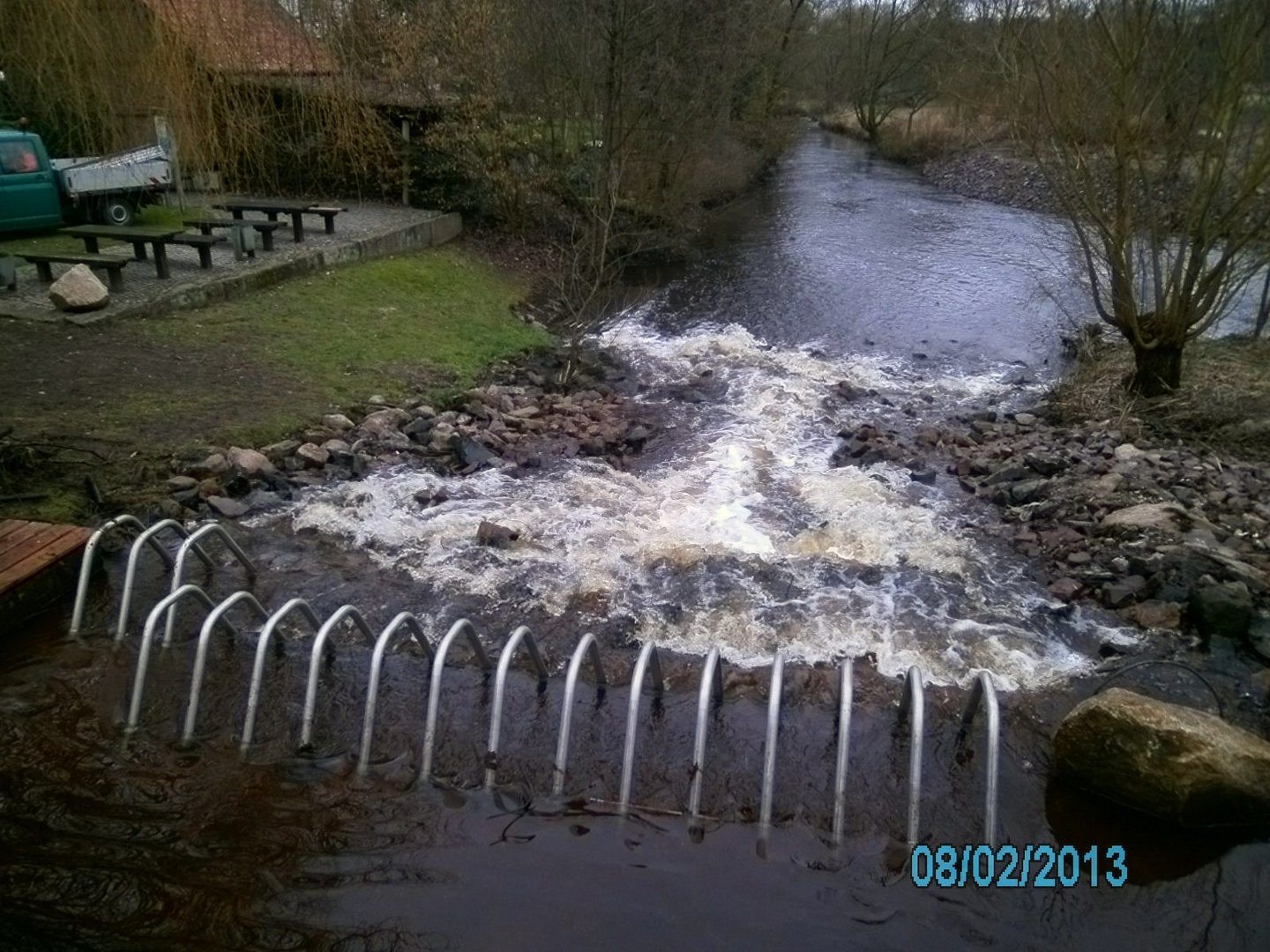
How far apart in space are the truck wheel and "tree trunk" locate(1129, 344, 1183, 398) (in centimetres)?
1475

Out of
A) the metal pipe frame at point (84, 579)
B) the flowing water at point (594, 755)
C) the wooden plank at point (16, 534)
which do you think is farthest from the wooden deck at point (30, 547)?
the flowing water at point (594, 755)

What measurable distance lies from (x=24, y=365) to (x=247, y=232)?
496 cm

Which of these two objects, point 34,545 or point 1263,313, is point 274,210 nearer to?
point 34,545

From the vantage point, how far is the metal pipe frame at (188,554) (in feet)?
18.0

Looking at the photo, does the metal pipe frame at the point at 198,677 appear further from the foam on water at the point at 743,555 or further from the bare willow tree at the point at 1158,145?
the bare willow tree at the point at 1158,145

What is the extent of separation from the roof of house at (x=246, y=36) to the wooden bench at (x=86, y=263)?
2691 mm

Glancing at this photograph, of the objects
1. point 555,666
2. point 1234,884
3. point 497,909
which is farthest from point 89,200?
point 1234,884

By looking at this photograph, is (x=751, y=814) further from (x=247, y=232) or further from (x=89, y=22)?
(x=247, y=232)

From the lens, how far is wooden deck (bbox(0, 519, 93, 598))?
5.76 metres

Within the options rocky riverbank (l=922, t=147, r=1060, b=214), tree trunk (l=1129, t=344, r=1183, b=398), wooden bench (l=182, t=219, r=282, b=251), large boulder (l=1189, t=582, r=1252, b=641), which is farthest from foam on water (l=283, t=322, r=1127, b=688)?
rocky riverbank (l=922, t=147, r=1060, b=214)

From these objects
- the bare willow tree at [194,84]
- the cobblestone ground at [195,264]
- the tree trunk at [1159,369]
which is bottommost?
the tree trunk at [1159,369]

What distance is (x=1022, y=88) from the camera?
11.1m

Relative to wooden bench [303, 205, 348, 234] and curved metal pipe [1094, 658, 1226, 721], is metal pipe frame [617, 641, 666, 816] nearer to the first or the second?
curved metal pipe [1094, 658, 1226, 721]

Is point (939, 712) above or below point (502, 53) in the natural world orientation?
below
